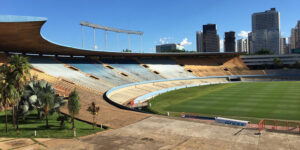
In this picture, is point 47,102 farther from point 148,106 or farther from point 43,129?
point 148,106

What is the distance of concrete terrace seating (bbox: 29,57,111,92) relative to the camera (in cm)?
3788

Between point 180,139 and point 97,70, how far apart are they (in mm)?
38369

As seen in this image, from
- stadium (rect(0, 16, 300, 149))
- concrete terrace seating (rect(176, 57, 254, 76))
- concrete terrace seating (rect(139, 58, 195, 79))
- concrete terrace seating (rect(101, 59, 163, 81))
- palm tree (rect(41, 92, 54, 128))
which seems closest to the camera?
stadium (rect(0, 16, 300, 149))

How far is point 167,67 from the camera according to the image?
6600cm

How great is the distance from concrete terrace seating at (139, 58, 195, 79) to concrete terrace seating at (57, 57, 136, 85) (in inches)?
620

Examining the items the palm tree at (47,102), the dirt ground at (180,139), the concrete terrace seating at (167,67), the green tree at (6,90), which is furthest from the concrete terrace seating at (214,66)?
the green tree at (6,90)

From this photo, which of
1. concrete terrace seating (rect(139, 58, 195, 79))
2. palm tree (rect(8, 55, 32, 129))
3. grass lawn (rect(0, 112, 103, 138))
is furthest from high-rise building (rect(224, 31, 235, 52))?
palm tree (rect(8, 55, 32, 129))

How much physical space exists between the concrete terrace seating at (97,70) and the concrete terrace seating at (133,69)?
3859mm

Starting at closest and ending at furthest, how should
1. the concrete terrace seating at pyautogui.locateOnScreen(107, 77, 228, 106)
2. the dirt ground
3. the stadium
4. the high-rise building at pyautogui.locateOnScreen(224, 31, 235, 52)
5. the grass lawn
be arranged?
the dirt ground → the stadium → the grass lawn → the concrete terrace seating at pyautogui.locateOnScreen(107, 77, 228, 106) → the high-rise building at pyautogui.locateOnScreen(224, 31, 235, 52)

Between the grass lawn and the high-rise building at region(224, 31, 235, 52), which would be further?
the high-rise building at region(224, 31, 235, 52)

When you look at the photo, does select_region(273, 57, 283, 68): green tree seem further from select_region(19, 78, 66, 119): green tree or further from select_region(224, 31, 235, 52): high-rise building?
select_region(224, 31, 235, 52): high-rise building

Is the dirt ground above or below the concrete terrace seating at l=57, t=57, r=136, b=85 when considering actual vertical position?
below

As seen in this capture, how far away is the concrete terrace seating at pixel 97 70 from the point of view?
45250 millimetres

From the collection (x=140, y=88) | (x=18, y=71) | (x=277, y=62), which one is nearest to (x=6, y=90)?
(x=18, y=71)
